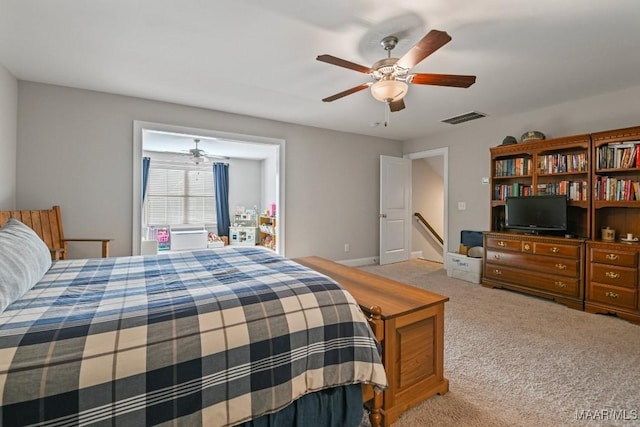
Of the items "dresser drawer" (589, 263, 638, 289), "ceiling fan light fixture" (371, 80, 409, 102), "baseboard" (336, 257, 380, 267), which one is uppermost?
"ceiling fan light fixture" (371, 80, 409, 102)

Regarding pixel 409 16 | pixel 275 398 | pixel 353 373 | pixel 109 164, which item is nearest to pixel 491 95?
pixel 409 16

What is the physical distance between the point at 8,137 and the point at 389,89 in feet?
11.7

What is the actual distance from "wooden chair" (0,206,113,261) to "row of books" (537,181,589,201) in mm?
5053

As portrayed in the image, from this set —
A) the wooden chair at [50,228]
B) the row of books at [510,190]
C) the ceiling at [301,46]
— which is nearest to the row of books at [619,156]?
the ceiling at [301,46]

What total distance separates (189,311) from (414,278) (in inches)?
153

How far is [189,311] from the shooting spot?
1.14 metres

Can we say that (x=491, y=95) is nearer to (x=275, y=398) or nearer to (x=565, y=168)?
(x=565, y=168)

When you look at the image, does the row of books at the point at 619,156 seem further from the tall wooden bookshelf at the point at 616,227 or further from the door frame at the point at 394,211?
the door frame at the point at 394,211

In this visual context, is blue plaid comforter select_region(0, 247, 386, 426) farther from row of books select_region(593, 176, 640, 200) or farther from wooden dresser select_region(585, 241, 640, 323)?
row of books select_region(593, 176, 640, 200)

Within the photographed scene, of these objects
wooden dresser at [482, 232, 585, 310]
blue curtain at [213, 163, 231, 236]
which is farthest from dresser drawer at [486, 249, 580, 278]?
blue curtain at [213, 163, 231, 236]

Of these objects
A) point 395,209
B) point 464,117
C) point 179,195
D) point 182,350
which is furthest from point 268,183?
point 182,350

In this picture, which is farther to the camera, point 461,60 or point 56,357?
point 461,60

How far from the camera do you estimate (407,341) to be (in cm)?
159

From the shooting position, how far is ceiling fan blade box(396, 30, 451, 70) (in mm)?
1631
